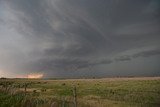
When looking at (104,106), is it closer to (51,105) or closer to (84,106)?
(84,106)

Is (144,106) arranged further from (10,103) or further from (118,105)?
(10,103)

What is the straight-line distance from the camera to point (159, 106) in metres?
25.6

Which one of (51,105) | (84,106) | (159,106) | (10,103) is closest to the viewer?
(51,105)

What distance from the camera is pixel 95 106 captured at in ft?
80.0

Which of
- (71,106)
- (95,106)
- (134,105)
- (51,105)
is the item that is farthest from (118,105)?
(51,105)

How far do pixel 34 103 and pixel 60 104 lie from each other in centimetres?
232

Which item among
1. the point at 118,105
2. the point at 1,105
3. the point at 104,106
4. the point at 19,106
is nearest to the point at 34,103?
the point at 19,106

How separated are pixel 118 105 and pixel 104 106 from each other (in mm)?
2555

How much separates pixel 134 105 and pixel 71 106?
9.87m

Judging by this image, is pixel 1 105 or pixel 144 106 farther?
pixel 144 106

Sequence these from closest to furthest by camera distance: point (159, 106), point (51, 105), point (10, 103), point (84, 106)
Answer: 1. point (51, 105)
2. point (10, 103)
3. point (84, 106)
4. point (159, 106)

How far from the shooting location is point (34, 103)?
20406mm

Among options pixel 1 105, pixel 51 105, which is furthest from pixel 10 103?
pixel 51 105

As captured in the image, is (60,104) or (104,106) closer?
(60,104)
